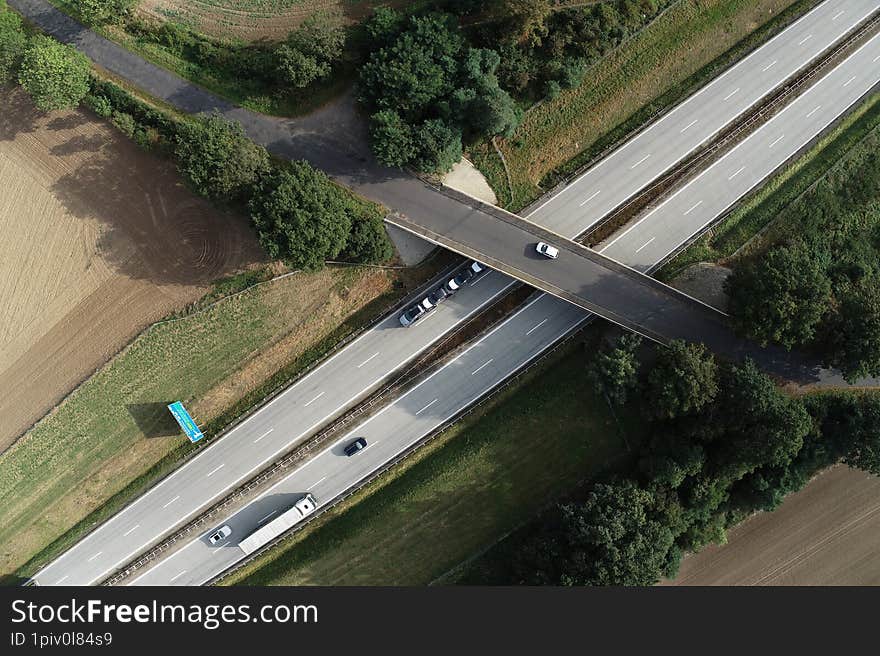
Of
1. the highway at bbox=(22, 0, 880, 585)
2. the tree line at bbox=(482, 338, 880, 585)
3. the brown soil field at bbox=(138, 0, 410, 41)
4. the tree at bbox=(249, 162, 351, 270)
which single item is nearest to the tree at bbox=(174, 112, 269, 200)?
the tree at bbox=(249, 162, 351, 270)

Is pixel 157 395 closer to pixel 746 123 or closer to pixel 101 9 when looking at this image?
pixel 101 9

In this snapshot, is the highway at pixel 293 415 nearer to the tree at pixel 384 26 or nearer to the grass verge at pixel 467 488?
the grass verge at pixel 467 488

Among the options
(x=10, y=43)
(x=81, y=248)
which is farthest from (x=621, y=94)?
(x=10, y=43)

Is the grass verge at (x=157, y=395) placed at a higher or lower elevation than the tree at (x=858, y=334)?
higher

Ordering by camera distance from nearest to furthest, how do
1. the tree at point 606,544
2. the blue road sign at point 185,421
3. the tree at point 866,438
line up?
1. the tree at point 606,544
2. the tree at point 866,438
3. the blue road sign at point 185,421

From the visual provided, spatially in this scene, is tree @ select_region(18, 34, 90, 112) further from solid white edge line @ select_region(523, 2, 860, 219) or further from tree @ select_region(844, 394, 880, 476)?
tree @ select_region(844, 394, 880, 476)

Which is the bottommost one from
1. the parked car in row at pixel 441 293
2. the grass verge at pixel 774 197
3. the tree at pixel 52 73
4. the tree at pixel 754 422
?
the tree at pixel 754 422

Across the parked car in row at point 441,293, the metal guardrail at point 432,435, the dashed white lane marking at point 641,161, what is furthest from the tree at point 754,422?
the parked car in row at point 441,293
